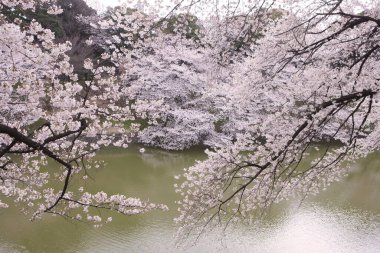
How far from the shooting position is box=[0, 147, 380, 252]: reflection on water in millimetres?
5750

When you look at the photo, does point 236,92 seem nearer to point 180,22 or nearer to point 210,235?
point 180,22

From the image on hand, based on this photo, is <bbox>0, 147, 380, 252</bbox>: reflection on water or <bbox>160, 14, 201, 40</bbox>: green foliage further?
<bbox>0, 147, 380, 252</bbox>: reflection on water

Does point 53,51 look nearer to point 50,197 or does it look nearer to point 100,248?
point 50,197

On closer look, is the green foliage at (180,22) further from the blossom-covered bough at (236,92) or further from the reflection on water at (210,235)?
the reflection on water at (210,235)

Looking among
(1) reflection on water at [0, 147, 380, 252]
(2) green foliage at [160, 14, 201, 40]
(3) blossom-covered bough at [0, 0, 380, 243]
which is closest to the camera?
(2) green foliage at [160, 14, 201, 40]

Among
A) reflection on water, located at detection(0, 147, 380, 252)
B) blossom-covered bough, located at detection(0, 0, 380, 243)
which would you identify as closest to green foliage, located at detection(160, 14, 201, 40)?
blossom-covered bough, located at detection(0, 0, 380, 243)

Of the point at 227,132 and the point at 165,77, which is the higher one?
the point at 165,77

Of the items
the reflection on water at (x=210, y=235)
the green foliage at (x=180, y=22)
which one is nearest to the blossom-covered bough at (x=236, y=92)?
the green foliage at (x=180, y=22)

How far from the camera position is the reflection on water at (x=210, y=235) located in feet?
18.9

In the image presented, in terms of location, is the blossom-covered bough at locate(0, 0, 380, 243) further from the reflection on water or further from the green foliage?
the reflection on water

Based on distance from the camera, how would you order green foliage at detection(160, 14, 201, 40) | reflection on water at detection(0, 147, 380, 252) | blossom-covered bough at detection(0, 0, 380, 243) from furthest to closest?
1. reflection on water at detection(0, 147, 380, 252)
2. blossom-covered bough at detection(0, 0, 380, 243)
3. green foliage at detection(160, 14, 201, 40)

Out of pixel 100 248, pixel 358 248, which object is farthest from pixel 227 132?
pixel 100 248

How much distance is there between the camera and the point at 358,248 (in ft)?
20.5

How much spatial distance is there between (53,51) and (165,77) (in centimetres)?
959
